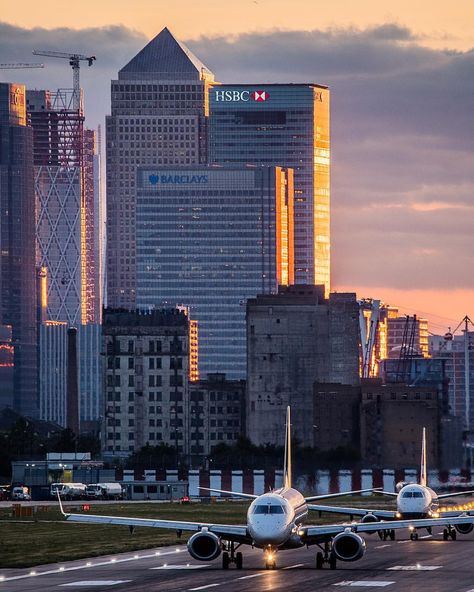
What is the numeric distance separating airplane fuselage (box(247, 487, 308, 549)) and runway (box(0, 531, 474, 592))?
1553 millimetres

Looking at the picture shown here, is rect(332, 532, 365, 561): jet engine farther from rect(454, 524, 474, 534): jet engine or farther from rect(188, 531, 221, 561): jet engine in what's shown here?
rect(454, 524, 474, 534): jet engine

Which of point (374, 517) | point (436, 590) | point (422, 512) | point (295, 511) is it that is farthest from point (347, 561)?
point (422, 512)

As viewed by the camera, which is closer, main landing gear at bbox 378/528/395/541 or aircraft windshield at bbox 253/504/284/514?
aircraft windshield at bbox 253/504/284/514

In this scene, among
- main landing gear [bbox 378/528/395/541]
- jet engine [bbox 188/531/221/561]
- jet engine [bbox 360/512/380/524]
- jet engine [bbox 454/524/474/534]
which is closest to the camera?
jet engine [bbox 188/531/221/561]

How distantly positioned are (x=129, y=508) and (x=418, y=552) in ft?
299

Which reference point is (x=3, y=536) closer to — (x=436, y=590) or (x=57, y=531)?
(x=57, y=531)

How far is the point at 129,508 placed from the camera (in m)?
200

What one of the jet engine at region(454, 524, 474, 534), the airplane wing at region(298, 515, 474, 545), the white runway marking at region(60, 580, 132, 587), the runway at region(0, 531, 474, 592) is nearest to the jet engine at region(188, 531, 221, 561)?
the runway at region(0, 531, 474, 592)

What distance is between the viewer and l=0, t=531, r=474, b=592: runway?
86188 mm

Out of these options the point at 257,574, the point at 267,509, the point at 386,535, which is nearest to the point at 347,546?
the point at 267,509

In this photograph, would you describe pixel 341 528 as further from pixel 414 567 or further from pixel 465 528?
pixel 465 528

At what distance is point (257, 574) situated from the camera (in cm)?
9275

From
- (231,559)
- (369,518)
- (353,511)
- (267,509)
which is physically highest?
(267,509)

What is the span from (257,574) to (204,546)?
3.15 meters
